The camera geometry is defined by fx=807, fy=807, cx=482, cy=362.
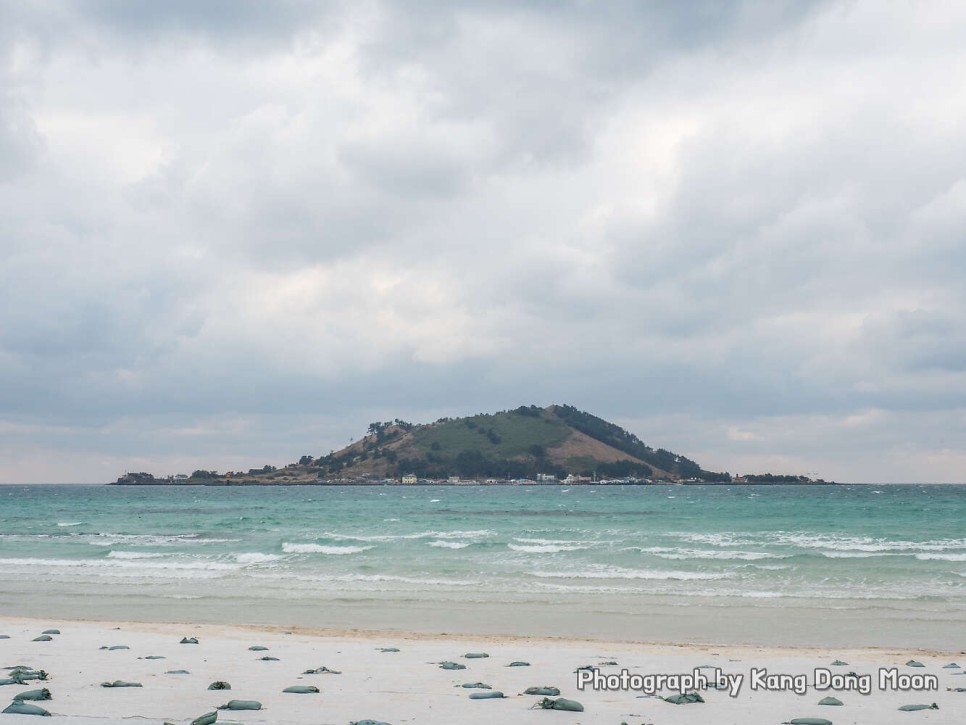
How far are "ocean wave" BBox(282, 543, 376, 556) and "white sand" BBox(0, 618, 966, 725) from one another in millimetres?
A: 17820

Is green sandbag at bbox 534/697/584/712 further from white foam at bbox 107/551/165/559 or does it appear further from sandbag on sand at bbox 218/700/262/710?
→ white foam at bbox 107/551/165/559

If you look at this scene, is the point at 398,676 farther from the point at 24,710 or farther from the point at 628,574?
the point at 628,574

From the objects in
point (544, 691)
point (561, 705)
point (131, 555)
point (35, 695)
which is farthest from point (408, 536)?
point (561, 705)

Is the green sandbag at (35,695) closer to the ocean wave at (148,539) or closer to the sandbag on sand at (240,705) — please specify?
the sandbag on sand at (240,705)

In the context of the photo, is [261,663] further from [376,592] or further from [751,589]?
[751,589]

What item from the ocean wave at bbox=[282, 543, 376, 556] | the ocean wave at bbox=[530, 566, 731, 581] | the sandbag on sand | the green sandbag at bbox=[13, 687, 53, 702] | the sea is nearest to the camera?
the sandbag on sand

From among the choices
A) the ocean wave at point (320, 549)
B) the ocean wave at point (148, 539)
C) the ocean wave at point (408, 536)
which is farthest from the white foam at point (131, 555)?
the ocean wave at point (408, 536)

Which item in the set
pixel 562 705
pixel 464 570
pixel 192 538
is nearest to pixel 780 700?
pixel 562 705

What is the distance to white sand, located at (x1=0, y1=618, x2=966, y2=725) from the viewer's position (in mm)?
9086

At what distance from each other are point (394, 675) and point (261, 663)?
8.04 ft

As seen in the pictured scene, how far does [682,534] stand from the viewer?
44031 mm

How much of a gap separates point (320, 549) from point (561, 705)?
95.5 feet

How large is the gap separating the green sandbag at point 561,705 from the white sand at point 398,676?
178 mm

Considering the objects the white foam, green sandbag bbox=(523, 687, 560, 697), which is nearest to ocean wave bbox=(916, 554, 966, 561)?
green sandbag bbox=(523, 687, 560, 697)
